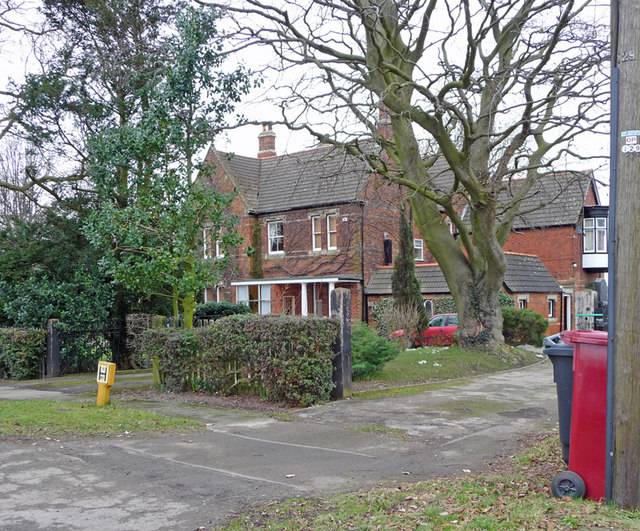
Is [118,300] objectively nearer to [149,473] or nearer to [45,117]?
[45,117]

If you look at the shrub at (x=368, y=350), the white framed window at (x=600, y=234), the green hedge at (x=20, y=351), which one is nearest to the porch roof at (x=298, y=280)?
the green hedge at (x=20, y=351)

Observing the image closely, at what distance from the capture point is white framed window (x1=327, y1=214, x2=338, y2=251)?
32594 mm

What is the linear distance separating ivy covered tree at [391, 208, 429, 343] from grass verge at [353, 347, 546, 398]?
416 centimetres

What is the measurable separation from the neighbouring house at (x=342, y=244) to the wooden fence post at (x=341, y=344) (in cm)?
1694

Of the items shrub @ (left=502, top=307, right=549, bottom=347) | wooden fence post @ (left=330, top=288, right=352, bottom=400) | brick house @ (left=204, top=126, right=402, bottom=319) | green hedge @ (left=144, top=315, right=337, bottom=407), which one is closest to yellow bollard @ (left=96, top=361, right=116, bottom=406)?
green hedge @ (left=144, top=315, right=337, bottom=407)

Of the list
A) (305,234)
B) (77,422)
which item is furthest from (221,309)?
(77,422)

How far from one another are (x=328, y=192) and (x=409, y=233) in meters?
7.98

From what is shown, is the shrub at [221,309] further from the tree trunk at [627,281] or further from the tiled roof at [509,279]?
the tree trunk at [627,281]

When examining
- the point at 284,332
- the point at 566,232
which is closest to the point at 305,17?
the point at 284,332

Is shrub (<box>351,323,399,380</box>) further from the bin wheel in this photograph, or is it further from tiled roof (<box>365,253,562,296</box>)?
tiled roof (<box>365,253,562,296</box>)

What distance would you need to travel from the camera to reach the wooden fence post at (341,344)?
12258 millimetres

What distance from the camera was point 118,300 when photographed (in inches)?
803

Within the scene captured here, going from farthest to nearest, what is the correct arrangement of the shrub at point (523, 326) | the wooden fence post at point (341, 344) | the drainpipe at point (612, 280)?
the shrub at point (523, 326), the wooden fence post at point (341, 344), the drainpipe at point (612, 280)

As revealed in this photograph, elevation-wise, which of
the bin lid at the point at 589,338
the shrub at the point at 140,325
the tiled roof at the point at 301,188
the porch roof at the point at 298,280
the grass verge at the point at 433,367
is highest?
the tiled roof at the point at 301,188
